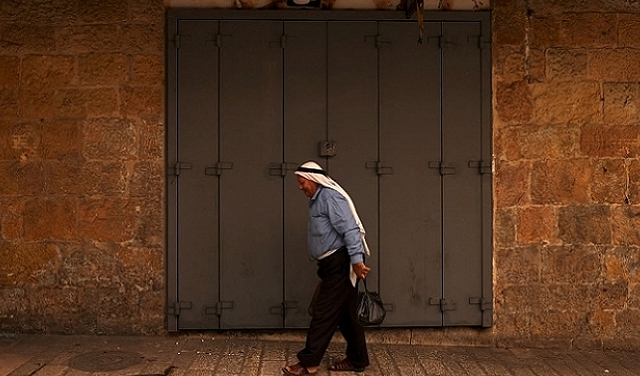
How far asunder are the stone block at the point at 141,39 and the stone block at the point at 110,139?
610 millimetres

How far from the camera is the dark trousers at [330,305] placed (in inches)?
235

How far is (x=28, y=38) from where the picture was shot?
6.86 m

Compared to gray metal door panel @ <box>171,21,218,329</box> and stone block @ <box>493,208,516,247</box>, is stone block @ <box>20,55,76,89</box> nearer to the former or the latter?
gray metal door panel @ <box>171,21,218,329</box>

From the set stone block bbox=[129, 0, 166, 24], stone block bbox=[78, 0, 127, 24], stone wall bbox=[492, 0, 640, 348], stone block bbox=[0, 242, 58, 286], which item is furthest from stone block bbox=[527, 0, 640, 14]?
stone block bbox=[0, 242, 58, 286]

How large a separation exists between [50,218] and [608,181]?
4755 millimetres

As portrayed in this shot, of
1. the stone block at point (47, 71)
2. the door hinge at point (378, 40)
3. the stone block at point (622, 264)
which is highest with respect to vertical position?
the door hinge at point (378, 40)

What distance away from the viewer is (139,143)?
22.6ft

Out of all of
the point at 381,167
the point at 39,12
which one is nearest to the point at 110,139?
the point at 39,12

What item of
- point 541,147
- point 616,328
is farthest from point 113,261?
point 616,328

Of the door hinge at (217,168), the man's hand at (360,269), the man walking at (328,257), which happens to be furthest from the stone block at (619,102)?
the door hinge at (217,168)

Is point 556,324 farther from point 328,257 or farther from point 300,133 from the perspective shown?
point 300,133

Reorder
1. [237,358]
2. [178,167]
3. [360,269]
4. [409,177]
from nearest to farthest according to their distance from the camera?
1. [360,269]
2. [237,358]
3. [178,167]
4. [409,177]

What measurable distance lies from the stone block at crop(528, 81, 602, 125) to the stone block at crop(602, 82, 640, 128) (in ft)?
0.23

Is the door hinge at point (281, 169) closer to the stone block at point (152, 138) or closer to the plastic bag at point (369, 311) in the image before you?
the stone block at point (152, 138)
